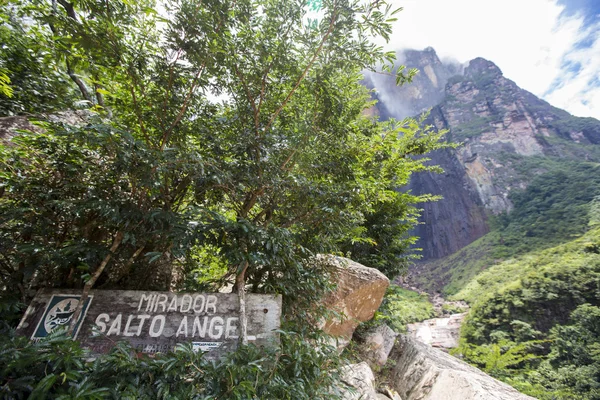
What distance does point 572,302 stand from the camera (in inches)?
720

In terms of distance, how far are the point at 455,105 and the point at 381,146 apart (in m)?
93.2

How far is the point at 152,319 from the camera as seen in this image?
8.36 feet

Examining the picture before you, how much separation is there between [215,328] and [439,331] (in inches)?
1146

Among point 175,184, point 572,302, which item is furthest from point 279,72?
point 572,302

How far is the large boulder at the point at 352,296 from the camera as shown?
14.4ft

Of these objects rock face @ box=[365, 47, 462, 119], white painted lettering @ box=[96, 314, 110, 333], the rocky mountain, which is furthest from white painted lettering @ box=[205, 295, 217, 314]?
rock face @ box=[365, 47, 462, 119]

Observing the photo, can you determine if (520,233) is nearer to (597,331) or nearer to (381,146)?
(597,331)

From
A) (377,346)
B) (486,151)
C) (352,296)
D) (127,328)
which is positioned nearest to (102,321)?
(127,328)

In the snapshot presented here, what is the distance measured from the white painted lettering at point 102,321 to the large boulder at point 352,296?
2.99 metres

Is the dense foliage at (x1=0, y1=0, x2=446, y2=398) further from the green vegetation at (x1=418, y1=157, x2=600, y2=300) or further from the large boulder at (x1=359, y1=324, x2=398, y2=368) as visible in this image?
the green vegetation at (x1=418, y1=157, x2=600, y2=300)

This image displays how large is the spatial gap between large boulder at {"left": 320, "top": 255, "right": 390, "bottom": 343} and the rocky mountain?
51.9 metres

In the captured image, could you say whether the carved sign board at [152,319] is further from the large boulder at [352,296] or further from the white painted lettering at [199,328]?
the large boulder at [352,296]

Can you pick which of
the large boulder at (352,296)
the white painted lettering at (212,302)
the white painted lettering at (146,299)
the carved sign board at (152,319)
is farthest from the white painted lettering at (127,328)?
the large boulder at (352,296)

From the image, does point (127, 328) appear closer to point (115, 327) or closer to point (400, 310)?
point (115, 327)
